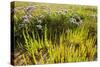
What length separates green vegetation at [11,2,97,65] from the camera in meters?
1.85

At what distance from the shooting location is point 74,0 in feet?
6.78

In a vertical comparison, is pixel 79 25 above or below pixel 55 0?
below

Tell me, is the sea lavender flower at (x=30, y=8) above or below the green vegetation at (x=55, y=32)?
above

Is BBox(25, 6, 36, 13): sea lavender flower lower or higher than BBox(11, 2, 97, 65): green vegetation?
higher

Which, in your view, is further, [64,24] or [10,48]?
[64,24]

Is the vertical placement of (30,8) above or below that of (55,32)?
above

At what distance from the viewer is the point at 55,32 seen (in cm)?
195

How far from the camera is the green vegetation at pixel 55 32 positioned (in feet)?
6.07
